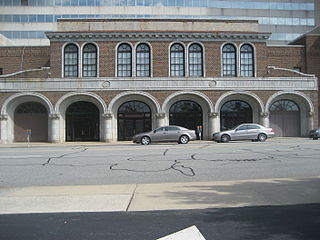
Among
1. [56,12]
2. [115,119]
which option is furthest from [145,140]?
[56,12]

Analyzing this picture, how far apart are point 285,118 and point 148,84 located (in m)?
13.6

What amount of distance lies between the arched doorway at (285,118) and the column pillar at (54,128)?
64.7ft

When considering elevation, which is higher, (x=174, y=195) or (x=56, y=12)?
(x=56, y=12)

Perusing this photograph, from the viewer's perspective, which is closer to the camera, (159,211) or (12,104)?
(159,211)

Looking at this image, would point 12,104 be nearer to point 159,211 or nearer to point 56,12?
point 159,211

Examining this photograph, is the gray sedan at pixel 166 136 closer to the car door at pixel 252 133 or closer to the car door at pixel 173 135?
the car door at pixel 173 135

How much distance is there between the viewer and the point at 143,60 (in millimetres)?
23969

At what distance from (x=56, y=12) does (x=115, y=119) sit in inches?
1191

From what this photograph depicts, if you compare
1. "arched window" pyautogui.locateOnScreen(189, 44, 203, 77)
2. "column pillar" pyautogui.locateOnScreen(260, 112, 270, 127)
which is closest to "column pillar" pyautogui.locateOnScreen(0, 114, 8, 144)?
"arched window" pyautogui.locateOnScreen(189, 44, 203, 77)

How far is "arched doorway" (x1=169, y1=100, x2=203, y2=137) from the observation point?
80.7 ft

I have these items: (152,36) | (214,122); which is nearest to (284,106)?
(214,122)

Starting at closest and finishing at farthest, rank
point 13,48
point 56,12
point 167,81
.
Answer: point 167,81 < point 13,48 < point 56,12

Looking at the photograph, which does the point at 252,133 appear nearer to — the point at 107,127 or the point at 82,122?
the point at 107,127

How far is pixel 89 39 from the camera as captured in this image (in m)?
23.5
